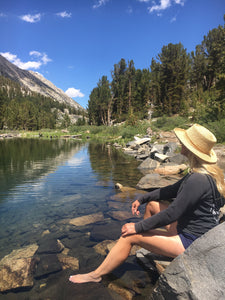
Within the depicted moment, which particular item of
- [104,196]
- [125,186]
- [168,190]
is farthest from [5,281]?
[125,186]

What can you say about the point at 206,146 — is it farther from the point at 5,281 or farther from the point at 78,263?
the point at 5,281

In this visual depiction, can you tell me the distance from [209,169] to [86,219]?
3.06 meters

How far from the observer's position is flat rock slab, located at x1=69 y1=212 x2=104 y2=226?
13.7 feet

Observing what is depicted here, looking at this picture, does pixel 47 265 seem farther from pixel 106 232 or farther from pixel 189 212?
pixel 189 212

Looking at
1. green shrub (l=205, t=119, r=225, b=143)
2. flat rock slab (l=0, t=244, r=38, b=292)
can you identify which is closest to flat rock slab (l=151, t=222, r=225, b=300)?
flat rock slab (l=0, t=244, r=38, b=292)

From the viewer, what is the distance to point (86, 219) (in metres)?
4.36

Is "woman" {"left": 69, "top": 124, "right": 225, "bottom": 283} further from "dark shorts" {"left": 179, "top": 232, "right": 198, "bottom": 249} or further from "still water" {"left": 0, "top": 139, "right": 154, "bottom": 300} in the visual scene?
"still water" {"left": 0, "top": 139, "right": 154, "bottom": 300}

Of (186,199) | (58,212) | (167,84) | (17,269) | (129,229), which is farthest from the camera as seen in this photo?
(167,84)

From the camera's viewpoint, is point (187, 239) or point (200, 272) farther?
point (187, 239)

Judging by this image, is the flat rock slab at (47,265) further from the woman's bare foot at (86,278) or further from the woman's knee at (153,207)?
the woman's knee at (153,207)

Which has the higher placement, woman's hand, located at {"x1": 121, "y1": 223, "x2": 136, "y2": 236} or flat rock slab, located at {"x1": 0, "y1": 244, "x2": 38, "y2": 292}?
woman's hand, located at {"x1": 121, "y1": 223, "x2": 136, "y2": 236}

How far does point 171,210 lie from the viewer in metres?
2.06

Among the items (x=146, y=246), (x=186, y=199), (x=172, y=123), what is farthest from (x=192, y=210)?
(x=172, y=123)

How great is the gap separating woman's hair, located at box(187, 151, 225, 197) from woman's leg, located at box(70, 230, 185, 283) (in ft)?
2.40
